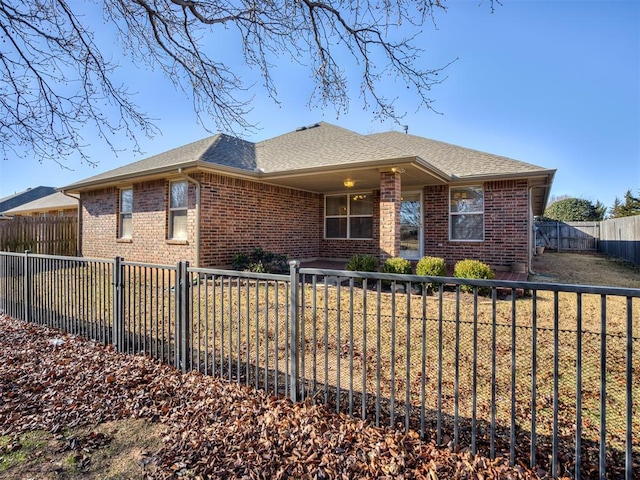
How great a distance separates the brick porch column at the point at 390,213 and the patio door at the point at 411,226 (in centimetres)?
303

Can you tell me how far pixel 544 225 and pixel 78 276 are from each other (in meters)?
24.3

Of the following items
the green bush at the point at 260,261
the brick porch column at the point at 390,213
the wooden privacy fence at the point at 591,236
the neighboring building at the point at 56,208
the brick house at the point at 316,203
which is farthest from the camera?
the neighboring building at the point at 56,208

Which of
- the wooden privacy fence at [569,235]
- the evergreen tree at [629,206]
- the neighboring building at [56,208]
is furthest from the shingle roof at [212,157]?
the evergreen tree at [629,206]

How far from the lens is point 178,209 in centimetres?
951

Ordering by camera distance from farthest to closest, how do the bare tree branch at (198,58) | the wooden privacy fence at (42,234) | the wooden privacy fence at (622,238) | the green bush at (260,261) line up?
the wooden privacy fence at (622,238)
the wooden privacy fence at (42,234)
the green bush at (260,261)
the bare tree branch at (198,58)

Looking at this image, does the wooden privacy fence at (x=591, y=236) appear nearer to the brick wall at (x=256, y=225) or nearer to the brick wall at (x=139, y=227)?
the brick wall at (x=256, y=225)

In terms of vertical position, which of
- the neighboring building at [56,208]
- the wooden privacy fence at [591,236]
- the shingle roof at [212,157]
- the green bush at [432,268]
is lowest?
the green bush at [432,268]

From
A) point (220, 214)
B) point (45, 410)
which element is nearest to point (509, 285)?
point (45, 410)

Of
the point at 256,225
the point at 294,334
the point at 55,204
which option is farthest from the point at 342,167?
the point at 55,204

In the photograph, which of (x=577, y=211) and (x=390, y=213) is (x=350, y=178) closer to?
(x=390, y=213)

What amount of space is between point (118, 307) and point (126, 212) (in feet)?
26.4

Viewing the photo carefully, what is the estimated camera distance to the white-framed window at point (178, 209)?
9.41 meters

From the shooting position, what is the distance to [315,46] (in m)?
5.12

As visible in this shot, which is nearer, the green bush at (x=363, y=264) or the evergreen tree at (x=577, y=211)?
the green bush at (x=363, y=264)
